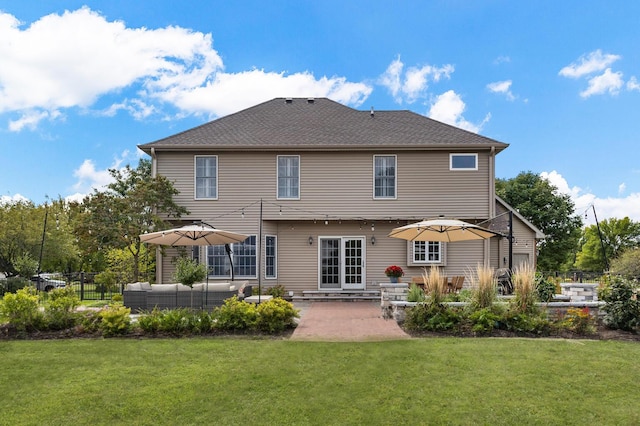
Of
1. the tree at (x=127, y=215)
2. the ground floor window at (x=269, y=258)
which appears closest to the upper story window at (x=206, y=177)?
the tree at (x=127, y=215)

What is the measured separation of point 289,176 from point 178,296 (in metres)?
6.34

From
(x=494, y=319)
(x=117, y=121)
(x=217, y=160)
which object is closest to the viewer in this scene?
(x=494, y=319)

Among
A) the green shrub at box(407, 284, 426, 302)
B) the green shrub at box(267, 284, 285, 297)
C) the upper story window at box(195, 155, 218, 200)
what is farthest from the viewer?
the upper story window at box(195, 155, 218, 200)

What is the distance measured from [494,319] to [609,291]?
108 inches

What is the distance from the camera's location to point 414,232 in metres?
11.6

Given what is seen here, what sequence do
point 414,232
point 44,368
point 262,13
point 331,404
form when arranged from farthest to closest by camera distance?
point 262,13 → point 414,232 → point 44,368 → point 331,404

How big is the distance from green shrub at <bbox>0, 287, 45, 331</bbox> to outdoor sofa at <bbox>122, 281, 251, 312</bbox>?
2433 millimetres

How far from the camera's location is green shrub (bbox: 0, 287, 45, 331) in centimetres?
837

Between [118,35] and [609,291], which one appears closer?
[609,291]

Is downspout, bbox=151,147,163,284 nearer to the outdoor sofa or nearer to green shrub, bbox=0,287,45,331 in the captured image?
the outdoor sofa

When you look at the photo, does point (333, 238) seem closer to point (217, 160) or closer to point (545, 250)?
point (217, 160)

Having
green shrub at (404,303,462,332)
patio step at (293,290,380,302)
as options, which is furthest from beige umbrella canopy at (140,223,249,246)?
green shrub at (404,303,462,332)

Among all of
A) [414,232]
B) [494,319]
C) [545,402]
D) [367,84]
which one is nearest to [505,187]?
[367,84]

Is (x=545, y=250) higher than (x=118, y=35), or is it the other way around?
(x=118, y=35)
